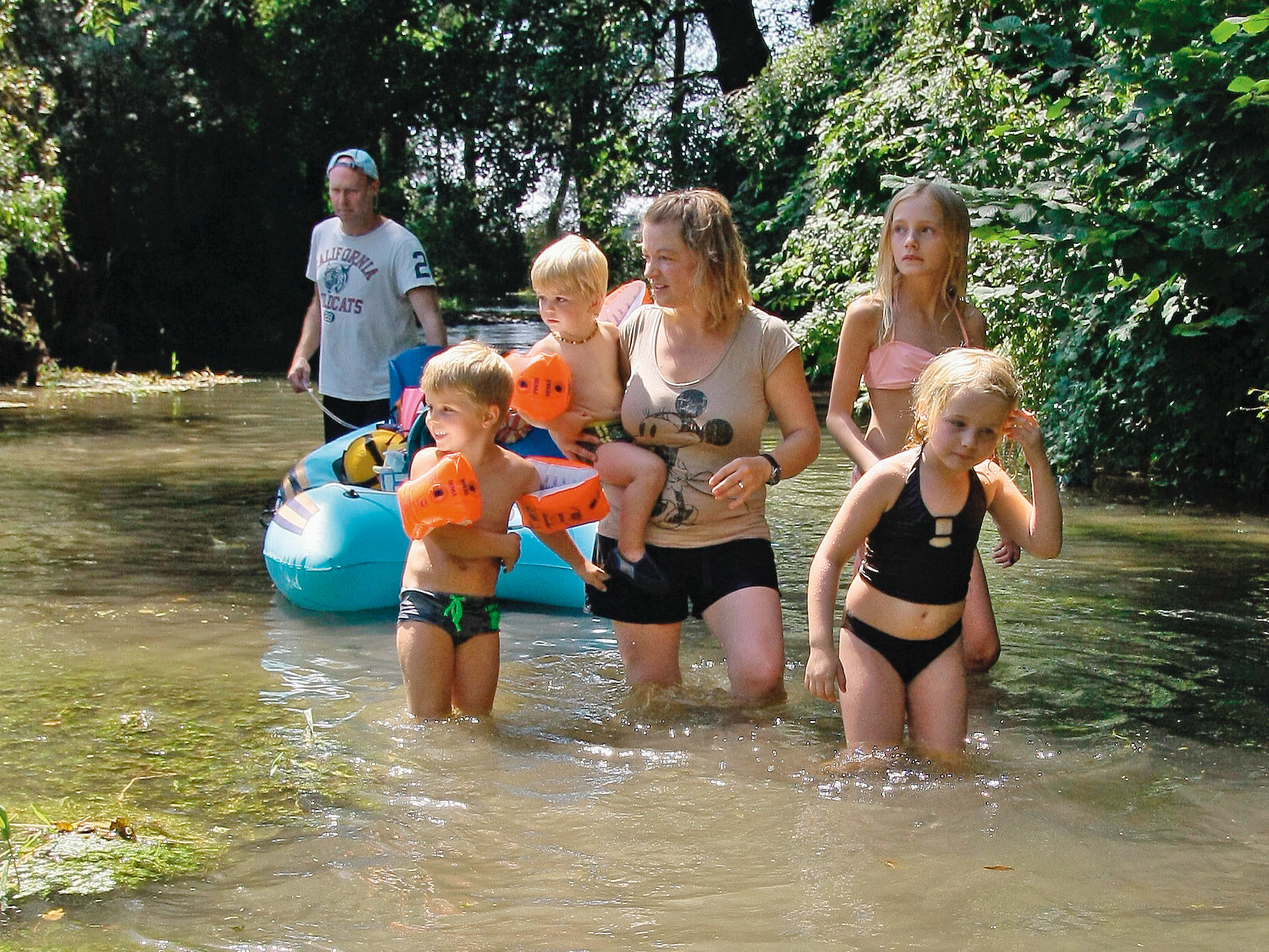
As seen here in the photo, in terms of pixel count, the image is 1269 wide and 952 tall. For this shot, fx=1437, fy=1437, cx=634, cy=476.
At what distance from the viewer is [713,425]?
14.9 ft

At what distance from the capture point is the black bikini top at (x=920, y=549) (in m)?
4.09

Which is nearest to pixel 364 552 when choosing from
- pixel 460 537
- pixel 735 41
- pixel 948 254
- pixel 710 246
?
pixel 460 537

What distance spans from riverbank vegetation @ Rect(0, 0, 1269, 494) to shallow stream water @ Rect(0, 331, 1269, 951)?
191 cm

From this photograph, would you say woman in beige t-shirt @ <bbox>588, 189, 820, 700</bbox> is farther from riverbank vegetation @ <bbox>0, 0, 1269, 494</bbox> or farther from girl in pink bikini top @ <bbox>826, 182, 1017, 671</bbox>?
riverbank vegetation @ <bbox>0, 0, 1269, 494</bbox>

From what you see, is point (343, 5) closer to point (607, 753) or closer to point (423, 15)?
point (423, 15)

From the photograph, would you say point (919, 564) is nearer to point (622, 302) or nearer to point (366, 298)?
point (622, 302)

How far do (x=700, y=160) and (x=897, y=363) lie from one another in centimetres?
1764

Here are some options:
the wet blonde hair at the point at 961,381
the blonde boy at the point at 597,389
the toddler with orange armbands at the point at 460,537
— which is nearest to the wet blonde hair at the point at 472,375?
the toddler with orange armbands at the point at 460,537

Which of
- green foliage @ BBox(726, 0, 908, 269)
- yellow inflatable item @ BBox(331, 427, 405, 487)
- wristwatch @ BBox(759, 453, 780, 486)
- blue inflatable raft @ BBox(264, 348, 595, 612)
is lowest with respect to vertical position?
blue inflatable raft @ BBox(264, 348, 595, 612)

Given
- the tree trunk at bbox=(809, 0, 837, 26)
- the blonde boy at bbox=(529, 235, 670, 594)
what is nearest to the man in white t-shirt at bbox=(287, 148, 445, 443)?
the blonde boy at bbox=(529, 235, 670, 594)

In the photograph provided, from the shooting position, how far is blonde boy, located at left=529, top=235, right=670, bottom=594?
14.8 feet

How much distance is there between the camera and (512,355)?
15.4ft

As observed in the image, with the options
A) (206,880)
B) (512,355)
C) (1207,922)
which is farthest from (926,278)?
(206,880)

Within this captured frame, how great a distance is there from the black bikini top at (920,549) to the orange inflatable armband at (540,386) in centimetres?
112
